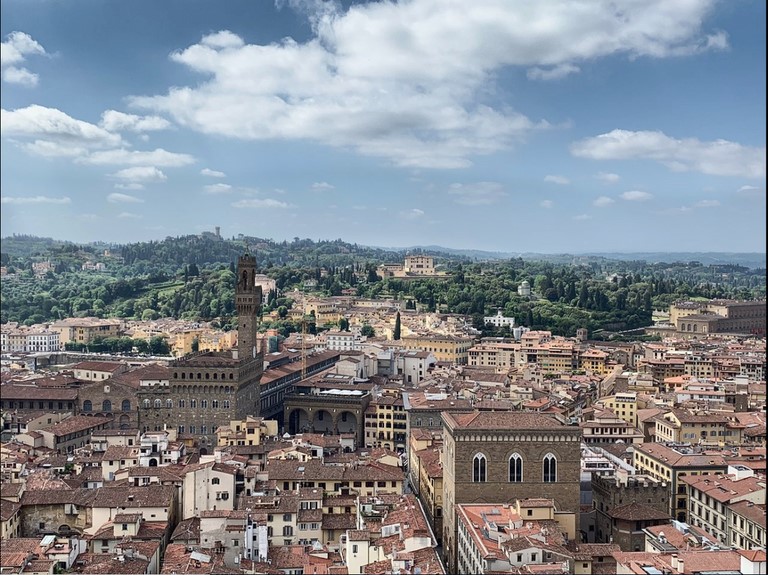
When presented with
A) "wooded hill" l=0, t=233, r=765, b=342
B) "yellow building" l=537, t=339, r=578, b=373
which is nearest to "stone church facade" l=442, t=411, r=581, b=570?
"yellow building" l=537, t=339, r=578, b=373

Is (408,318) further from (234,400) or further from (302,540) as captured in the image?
(302,540)

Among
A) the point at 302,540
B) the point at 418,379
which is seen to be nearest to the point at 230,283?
the point at 418,379

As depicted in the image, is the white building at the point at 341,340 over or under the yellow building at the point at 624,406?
over

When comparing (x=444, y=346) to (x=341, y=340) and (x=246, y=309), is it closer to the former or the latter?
(x=341, y=340)

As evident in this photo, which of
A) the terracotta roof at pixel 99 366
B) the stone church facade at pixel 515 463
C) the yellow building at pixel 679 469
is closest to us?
the stone church facade at pixel 515 463

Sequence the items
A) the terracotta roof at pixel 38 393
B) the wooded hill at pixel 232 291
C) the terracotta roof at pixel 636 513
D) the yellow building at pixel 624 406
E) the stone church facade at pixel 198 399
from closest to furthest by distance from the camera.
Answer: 1. the terracotta roof at pixel 636 513
2. the stone church facade at pixel 198 399
3. the yellow building at pixel 624 406
4. the terracotta roof at pixel 38 393
5. the wooded hill at pixel 232 291

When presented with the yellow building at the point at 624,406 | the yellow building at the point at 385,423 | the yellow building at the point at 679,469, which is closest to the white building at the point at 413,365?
the yellow building at the point at 385,423

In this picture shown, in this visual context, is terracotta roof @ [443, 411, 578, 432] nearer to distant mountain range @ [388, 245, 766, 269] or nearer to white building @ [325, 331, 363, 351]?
white building @ [325, 331, 363, 351]

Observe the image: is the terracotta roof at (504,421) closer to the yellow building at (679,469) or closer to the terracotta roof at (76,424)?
the yellow building at (679,469)
